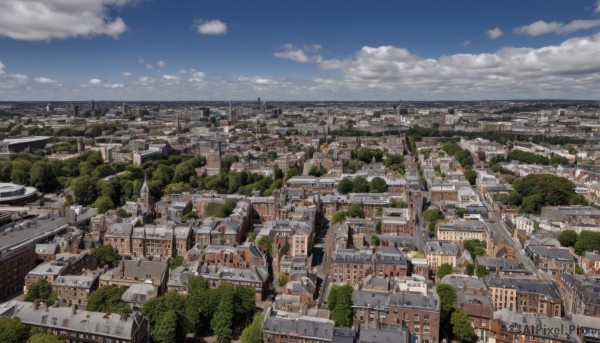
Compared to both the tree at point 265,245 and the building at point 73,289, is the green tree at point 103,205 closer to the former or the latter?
the tree at point 265,245

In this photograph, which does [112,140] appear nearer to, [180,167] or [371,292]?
[180,167]

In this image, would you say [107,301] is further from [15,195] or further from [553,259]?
[15,195]

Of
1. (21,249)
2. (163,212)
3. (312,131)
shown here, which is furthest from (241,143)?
(21,249)

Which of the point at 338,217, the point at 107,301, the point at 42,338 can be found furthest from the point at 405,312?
the point at 338,217

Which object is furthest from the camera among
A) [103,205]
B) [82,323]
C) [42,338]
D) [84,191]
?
[84,191]

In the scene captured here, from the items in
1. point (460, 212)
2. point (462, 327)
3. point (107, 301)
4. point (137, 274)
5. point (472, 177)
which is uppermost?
point (472, 177)

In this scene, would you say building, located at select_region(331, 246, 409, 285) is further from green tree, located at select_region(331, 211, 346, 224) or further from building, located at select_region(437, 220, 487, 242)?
green tree, located at select_region(331, 211, 346, 224)
